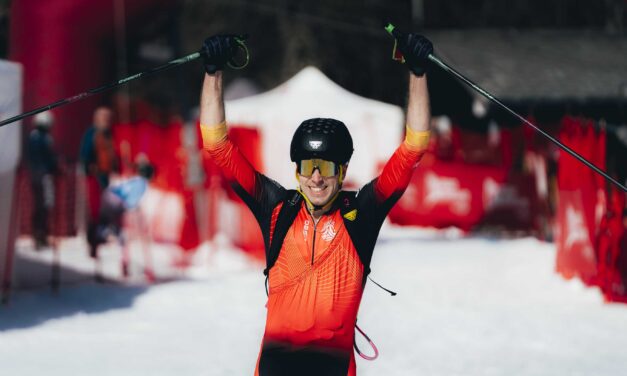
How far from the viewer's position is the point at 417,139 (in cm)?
347

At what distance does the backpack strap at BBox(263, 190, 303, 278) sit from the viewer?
11.9 ft

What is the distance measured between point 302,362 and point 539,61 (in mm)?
25320

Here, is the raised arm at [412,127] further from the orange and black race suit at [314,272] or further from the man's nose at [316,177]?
the man's nose at [316,177]

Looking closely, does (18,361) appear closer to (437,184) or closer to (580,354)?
(580,354)

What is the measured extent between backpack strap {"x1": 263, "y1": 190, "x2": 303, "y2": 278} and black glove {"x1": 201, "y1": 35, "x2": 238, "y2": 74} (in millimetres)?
598

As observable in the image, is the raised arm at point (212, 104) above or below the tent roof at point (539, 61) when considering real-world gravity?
below

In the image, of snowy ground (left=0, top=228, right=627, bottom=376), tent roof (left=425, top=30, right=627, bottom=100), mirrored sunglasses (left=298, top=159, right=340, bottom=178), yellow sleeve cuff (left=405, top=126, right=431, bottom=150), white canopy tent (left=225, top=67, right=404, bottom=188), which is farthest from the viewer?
tent roof (left=425, top=30, right=627, bottom=100)

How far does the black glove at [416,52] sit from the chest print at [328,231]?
665 mm

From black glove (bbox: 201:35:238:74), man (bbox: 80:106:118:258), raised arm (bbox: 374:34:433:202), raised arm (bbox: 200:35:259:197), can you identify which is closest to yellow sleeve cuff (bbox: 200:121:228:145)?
raised arm (bbox: 200:35:259:197)

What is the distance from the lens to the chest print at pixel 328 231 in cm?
360

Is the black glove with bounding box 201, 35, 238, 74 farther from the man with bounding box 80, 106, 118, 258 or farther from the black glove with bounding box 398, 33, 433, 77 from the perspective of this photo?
the man with bounding box 80, 106, 118, 258

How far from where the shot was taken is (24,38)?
15031 mm

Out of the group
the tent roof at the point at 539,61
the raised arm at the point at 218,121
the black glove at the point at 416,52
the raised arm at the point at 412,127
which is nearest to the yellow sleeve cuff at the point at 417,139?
the raised arm at the point at 412,127

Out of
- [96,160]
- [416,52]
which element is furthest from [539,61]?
[416,52]
